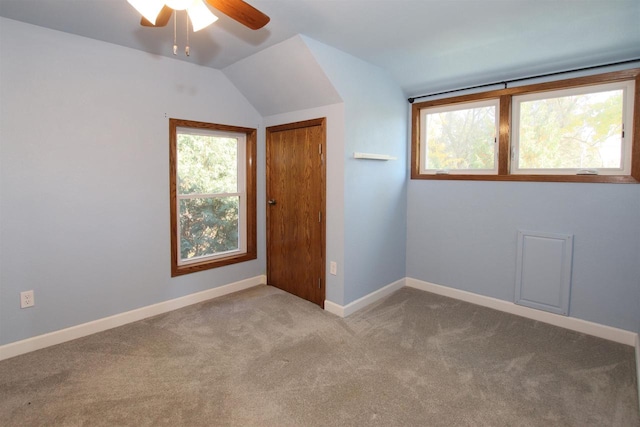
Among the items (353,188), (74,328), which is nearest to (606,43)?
(353,188)

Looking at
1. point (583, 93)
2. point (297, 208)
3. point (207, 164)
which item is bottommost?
point (297, 208)

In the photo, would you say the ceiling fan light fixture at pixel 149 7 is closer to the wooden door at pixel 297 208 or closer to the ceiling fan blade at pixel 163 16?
the ceiling fan blade at pixel 163 16

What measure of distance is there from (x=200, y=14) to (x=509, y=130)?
2.81m

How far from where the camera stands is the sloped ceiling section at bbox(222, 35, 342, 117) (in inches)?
A: 110

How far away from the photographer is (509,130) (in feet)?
10.5

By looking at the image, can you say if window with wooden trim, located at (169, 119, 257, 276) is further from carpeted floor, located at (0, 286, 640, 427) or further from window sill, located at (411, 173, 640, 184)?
window sill, located at (411, 173, 640, 184)

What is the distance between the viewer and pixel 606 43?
2.48 meters

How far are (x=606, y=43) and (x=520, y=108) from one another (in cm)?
76

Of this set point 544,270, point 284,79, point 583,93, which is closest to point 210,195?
point 284,79

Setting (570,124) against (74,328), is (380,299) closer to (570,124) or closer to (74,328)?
(570,124)

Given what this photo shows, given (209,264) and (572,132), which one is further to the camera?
(209,264)

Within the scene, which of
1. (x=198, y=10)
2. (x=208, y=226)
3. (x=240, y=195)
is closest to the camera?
(x=198, y=10)

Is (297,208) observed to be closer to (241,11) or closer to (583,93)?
(241,11)

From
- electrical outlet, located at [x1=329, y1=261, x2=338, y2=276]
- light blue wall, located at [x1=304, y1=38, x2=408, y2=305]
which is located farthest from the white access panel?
electrical outlet, located at [x1=329, y1=261, x2=338, y2=276]
